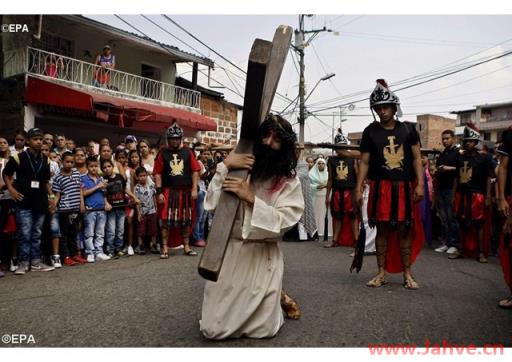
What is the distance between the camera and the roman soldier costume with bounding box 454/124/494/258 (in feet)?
23.5

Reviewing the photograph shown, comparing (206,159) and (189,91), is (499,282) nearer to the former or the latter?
(206,159)

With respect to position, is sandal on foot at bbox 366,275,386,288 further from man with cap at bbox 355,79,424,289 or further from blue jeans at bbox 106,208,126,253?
blue jeans at bbox 106,208,126,253

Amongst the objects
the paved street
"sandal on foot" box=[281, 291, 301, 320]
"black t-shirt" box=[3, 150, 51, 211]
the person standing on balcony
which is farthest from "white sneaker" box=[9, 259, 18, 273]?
the person standing on balcony

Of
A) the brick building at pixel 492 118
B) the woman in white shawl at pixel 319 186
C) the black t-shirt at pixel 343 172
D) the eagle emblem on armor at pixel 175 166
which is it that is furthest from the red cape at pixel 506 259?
the brick building at pixel 492 118

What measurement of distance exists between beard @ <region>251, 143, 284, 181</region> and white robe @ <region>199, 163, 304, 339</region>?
126 millimetres

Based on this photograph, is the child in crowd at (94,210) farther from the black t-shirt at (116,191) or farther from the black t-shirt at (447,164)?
the black t-shirt at (447,164)

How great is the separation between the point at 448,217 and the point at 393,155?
3577 millimetres

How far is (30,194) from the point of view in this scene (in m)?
5.89

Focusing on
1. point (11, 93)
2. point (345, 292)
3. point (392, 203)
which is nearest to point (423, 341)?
point (345, 292)

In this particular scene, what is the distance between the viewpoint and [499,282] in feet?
17.9

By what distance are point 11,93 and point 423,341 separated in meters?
13.2

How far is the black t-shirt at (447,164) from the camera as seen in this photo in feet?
25.6

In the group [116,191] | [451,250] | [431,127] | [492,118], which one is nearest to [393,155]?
[451,250]

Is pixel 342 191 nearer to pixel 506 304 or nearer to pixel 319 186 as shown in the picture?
pixel 319 186
